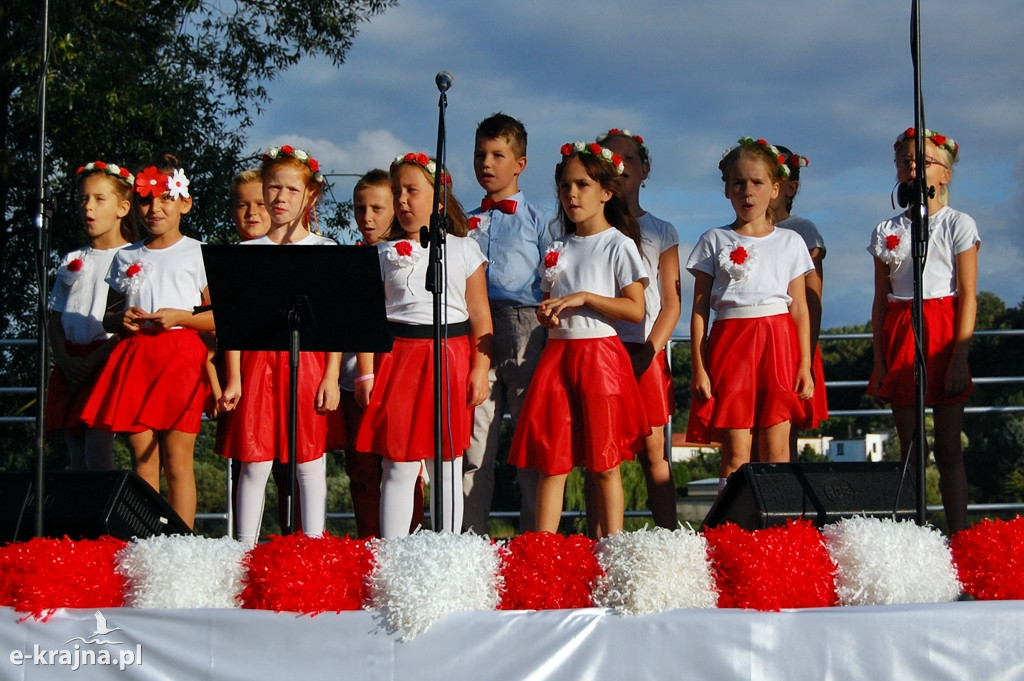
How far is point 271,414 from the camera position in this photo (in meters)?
4.14

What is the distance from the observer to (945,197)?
4.53m

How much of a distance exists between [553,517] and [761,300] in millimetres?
1153

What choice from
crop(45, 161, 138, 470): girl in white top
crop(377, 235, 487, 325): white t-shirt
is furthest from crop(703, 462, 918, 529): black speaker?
crop(45, 161, 138, 470): girl in white top

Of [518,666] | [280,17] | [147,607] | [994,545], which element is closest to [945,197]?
[994,545]

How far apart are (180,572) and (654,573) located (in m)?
1.04

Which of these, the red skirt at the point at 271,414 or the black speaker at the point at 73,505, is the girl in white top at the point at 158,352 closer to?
the red skirt at the point at 271,414

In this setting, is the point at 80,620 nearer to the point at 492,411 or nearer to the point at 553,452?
the point at 553,452

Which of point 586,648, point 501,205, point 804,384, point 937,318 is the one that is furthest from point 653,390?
point 586,648

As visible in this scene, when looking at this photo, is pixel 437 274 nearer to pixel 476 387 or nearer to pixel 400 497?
pixel 476 387

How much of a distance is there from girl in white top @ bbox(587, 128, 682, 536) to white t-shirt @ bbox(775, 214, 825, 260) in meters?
0.50

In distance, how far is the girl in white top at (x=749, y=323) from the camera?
4137mm

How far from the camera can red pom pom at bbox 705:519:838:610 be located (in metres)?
2.40

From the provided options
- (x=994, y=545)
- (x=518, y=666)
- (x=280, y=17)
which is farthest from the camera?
(x=280, y=17)

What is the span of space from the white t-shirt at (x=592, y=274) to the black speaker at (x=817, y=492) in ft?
3.24
